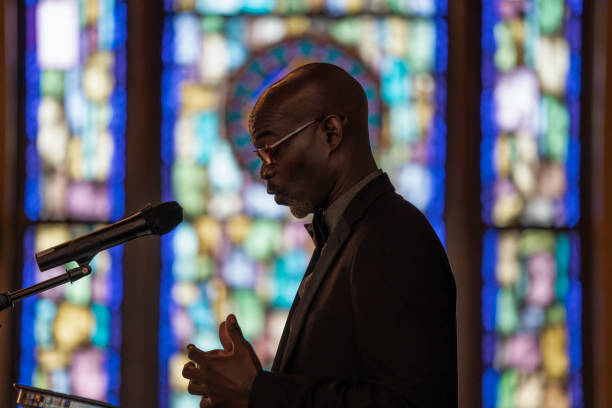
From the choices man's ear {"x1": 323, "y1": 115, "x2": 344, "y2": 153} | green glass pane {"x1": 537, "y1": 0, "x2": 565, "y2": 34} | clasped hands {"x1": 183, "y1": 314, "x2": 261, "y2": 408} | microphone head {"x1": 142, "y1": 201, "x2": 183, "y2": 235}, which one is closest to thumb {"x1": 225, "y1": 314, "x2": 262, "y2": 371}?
clasped hands {"x1": 183, "y1": 314, "x2": 261, "y2": 408}

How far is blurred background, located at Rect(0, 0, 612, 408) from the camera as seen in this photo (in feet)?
11.6

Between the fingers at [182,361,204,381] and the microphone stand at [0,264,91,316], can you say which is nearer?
the fingers at [182,361,204,381]

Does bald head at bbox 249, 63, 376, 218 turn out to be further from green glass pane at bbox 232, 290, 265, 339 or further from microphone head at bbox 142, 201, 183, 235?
green glass pane at bbox 232, 290, 265, 339

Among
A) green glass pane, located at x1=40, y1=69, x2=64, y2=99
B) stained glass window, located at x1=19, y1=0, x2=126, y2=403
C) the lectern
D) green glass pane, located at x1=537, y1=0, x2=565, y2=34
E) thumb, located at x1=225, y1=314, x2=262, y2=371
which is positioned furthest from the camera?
green glass pane, located at x1=537, y1=0, x2=565, y2=34

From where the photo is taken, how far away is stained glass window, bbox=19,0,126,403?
11.6 ft

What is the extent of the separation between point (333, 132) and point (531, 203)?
8.15 ft

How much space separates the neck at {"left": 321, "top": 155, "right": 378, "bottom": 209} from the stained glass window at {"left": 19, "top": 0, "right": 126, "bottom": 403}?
2269 mm

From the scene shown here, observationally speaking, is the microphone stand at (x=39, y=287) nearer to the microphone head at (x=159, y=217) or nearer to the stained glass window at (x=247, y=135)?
the microphone head at (x=159, y=217)

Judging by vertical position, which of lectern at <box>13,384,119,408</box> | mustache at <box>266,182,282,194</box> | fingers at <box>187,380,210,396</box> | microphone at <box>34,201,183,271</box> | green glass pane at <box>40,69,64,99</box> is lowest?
lectern at <box>13,384,119,408</box>

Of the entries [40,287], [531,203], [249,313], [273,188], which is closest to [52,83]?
[249,313]

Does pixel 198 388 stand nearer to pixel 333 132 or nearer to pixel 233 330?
pixel 233 330

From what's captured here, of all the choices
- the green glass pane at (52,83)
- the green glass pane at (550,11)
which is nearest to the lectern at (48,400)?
the green glass pane at (52,83)

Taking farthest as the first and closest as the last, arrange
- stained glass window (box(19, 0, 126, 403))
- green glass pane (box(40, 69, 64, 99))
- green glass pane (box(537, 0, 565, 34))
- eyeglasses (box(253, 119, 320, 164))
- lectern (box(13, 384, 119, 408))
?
green glass pane (box(537, 0, 565, 34))
green glass pane (box(40, 69, 64, 99))
stained glass window (box(19, 0, 126, 403))
eyeglasses (box(253, 119, 320, 164))
lectern (box(13, 384, 119, 408))

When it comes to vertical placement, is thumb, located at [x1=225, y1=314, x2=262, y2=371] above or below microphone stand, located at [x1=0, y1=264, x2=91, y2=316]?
below
